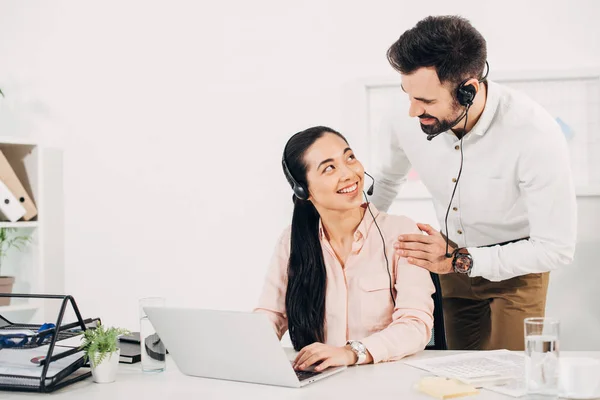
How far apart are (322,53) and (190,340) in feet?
6.38

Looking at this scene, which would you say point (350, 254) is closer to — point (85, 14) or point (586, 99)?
point (586, 99)

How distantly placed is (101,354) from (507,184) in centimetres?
134

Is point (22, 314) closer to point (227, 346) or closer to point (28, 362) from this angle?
point (28, 362)

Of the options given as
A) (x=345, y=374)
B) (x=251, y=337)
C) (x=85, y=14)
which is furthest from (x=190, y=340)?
(x=85, y=14)

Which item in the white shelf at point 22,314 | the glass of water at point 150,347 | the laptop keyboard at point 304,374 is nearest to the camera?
the laptop keyboard at point 304,374

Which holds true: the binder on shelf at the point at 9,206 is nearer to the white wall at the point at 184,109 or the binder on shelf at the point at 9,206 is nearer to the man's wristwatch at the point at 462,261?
the white wall at the point at 184,109

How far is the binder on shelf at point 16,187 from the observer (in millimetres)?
3295

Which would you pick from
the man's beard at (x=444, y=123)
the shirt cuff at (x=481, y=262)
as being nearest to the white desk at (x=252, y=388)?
the shirt cuff at (x=481, y=262)

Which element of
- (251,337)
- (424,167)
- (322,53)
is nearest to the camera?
(251,337)

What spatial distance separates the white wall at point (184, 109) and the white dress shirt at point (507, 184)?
85cm

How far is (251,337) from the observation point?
4.97 ft

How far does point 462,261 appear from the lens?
219 centimetres

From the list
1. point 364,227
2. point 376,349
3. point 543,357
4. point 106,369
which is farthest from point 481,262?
point 106,369

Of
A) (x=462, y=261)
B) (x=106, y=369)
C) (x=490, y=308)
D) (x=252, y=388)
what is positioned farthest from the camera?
(x=490, y=308)
